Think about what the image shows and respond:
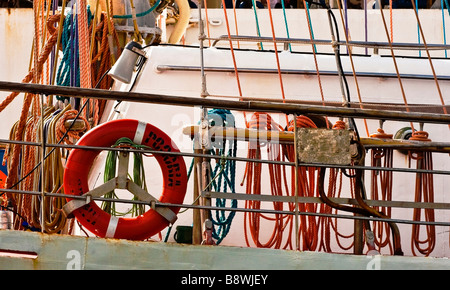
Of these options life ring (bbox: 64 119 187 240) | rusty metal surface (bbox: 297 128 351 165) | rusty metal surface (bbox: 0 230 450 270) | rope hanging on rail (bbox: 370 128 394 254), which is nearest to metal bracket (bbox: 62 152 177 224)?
life ring (bbox: 64 119 187 240)

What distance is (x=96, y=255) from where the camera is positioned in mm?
4098

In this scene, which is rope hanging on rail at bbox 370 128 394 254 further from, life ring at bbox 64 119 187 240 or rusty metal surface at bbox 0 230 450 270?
life ring at bbox 64 119 187 240

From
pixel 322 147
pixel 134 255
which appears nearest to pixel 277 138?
pixel 322 147

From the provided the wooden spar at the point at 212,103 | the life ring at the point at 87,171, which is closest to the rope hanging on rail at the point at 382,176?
the wooden spar at the point at 212,103

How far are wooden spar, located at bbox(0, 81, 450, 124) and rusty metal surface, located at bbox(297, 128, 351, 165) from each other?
0.10m

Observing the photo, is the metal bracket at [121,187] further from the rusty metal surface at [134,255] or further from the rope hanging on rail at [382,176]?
the rope hanging on rail at [382,176]

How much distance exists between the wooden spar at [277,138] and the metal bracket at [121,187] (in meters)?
0.56

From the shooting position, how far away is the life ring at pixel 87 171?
4.44 meters

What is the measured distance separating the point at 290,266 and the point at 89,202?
108 centimetres

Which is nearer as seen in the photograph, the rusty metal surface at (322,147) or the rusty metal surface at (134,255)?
the rusty metal surface at (134,255)

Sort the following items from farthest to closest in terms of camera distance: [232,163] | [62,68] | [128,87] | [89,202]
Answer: [62,68]
[128,87]
[232,163]
[89,202]

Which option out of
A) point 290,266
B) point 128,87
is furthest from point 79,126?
point 290,266

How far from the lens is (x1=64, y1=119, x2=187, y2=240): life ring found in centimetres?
444
